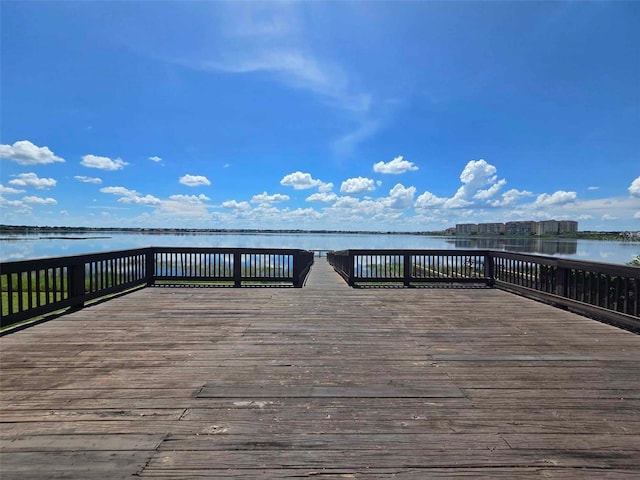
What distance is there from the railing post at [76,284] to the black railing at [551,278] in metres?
5.53

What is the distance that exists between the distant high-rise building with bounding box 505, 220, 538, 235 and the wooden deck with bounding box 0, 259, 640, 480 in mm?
72832

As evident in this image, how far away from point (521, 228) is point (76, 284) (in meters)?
78.1

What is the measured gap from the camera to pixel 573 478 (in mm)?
1620

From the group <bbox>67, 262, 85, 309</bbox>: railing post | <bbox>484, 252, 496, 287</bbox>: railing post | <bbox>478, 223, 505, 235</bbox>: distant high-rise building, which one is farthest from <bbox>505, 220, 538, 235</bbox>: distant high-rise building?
<bbox>67, 262, 85, 309</bbox>: railing post

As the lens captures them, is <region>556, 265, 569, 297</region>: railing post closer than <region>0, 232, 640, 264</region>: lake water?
Yes

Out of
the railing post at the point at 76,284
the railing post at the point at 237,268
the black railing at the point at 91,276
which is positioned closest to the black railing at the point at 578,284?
the black railing at the point at 91,276

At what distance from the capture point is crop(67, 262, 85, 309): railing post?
17.1 ft

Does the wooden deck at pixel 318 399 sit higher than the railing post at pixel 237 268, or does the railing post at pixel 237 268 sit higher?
the railing post at pixel 237 268

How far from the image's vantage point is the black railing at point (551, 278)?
450 cm

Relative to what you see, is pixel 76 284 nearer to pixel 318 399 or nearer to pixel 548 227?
pixel 318 399

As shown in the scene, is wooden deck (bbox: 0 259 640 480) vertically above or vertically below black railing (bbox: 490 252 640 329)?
below

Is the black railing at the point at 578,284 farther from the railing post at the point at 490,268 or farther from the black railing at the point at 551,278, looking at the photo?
the railing post at the point at 490,268

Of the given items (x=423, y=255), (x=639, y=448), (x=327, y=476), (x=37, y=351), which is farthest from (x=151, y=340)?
(x=423, y=255)

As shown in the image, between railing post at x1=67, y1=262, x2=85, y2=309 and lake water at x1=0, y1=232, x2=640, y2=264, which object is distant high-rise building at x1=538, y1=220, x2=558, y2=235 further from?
railing post at x1=67, y1=262, x2=85, y2=309
